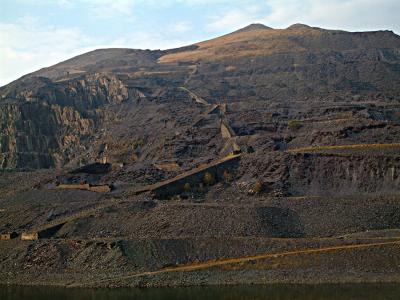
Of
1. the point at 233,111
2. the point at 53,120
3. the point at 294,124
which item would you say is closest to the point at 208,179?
the point at 294,124

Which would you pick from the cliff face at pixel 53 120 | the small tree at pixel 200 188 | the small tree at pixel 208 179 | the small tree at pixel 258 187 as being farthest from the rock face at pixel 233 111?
the small tree at pixel 200 188

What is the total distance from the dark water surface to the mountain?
4.64ft

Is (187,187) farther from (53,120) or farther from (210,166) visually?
(53,120)

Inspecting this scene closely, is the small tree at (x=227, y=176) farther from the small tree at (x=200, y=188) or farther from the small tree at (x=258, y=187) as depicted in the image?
the small tree at (x=258, y=187)

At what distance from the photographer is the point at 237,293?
36812mm

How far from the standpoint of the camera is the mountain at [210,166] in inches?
1687

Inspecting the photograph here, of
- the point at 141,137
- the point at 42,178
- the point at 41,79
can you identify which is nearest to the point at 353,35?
the point at 41,79

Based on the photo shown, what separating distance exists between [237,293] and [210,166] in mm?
23392

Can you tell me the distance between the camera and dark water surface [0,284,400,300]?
35031mm

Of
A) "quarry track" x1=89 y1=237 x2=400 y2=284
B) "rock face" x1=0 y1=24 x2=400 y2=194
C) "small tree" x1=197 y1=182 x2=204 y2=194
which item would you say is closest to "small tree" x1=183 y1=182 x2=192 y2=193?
"small tree" x1=197 y1=182 x2=204 y2=194

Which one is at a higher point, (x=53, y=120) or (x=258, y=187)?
(x=53, y=120)

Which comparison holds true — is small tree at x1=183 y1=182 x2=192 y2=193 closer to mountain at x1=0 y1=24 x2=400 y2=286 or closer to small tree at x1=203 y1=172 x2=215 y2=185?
mountain at x1=0 y1=24 x2=400 y2=286

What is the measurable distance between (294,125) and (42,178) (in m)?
26.3

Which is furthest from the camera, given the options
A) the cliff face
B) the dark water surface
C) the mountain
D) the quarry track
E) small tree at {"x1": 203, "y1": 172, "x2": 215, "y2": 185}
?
the cliff face
